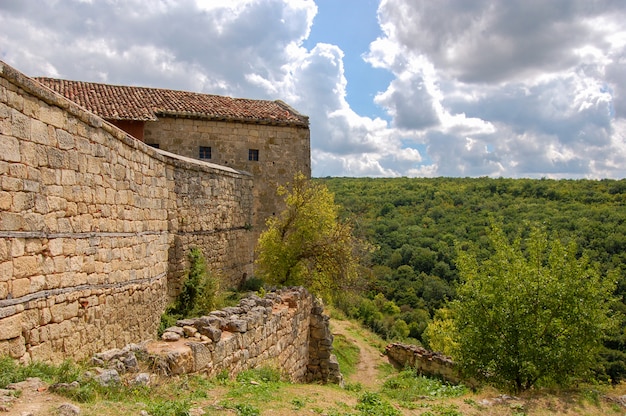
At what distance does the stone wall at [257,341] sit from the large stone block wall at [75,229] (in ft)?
3.79

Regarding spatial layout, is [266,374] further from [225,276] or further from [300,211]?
[300,211]

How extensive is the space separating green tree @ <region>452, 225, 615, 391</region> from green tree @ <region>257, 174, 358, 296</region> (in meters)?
4.79

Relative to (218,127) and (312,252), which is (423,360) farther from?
(218,127)

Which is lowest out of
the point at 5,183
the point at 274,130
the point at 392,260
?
the point at 392,260

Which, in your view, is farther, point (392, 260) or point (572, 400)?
point (392, 260)

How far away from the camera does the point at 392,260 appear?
1865 inches

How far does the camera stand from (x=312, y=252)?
15312 millimetres

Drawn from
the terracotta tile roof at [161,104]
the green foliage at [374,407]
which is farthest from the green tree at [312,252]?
the green foliage at [374,407]

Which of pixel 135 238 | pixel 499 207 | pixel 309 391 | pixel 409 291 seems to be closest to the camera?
pixel 309 391

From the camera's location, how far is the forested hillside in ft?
112

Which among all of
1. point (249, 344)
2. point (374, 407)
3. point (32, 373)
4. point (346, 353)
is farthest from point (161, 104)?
point (374, 407)

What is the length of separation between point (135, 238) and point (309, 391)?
4.42 m

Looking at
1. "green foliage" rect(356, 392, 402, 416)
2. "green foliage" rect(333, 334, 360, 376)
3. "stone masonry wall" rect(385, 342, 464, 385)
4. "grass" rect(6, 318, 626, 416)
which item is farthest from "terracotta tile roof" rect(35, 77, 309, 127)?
"green foliage" rect(356, 392, 402, 416)

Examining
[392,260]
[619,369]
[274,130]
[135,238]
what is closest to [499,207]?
[392,260]
